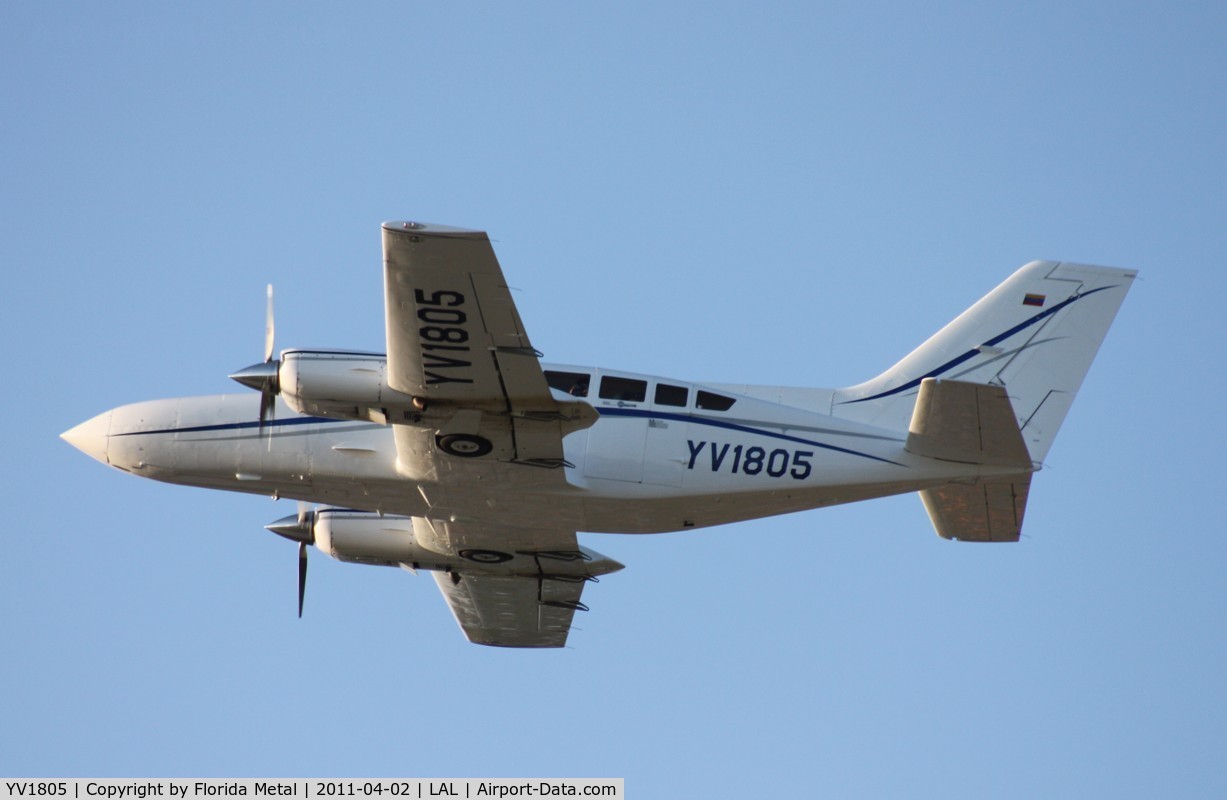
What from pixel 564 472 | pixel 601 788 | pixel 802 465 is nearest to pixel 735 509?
pixel 802 465

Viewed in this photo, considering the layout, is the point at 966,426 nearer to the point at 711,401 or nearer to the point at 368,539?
the point at 711,401

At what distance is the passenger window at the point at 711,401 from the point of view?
28453 millimetres

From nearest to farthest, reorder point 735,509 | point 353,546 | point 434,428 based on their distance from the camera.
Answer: point 434,428 < point 735,509 < point 353,546

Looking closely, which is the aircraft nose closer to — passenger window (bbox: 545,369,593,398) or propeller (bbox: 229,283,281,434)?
propeller (bbox: 229,283,281,434)

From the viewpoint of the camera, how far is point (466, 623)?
3553 cm

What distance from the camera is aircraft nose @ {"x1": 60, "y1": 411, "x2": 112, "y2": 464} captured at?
30328mm

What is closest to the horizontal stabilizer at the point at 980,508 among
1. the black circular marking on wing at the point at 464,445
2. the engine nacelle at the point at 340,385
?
the black circular marking on wing at the point at 464,445

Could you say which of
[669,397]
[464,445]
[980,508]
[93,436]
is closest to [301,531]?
[93,436]

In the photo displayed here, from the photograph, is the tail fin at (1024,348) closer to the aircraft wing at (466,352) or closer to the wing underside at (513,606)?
the aircraft wing at (466,352)

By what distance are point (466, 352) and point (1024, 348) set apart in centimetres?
1142

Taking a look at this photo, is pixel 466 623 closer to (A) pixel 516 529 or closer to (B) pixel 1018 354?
(A) pixel 516 529

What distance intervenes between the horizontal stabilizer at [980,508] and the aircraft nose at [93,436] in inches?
641

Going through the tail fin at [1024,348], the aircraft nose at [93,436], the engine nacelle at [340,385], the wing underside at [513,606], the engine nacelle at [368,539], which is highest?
the tail fin at [1024,348]

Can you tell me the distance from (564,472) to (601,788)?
5934 mm
